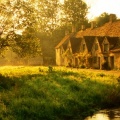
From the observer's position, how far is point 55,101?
1956 centimetres

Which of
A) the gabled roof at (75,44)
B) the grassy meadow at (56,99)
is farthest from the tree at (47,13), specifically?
the grassy meadow at (56,99)

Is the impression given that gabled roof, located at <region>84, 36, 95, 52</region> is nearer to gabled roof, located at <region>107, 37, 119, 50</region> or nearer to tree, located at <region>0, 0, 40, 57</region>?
gabled roof, located at <region>107, 37, 119, 50</region>

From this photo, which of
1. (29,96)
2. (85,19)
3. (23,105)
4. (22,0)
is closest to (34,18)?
(22,0)

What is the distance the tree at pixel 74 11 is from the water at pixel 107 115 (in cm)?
7821

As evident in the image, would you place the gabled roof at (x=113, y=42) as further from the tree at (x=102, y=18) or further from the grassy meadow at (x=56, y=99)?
the tree at (x=102, y=18)

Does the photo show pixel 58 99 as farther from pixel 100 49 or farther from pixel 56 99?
pixel 100 49

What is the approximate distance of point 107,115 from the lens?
18.4 m

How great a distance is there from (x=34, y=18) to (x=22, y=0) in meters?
2.54

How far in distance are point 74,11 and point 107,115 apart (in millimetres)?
80608

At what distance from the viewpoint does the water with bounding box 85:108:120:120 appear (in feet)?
58.4

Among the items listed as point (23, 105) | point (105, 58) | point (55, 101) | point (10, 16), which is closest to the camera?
point (23, 105)

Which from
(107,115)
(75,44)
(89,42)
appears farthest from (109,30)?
(107,115)

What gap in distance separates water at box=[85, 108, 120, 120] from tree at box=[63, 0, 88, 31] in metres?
78.2

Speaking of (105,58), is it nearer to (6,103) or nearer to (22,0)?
(22,0)
